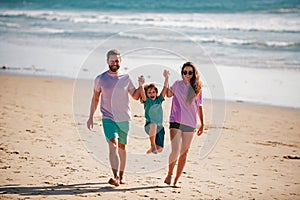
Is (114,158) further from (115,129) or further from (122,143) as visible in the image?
(115,129)

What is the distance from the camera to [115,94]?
5.92 m

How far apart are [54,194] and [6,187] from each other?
584 mm

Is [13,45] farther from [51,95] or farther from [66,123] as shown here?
[66,123]

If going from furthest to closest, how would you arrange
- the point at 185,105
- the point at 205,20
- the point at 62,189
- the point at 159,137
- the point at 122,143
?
the point at 205,20, the point at 159,137, the point at 122,143, the point at 185,105, the point at 62,189

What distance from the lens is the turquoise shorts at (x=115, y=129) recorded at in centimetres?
591

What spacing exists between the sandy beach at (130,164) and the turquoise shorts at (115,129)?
599mm

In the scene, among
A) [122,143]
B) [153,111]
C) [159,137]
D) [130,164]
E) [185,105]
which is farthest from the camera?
[130,164]

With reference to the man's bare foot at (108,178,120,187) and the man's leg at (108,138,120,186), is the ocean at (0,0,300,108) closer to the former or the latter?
the man's leg at (108,138,120,186)

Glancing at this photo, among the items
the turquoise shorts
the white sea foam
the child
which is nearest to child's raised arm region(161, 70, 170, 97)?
the child

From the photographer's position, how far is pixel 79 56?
58.2 feet

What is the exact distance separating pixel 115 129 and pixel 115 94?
40 cm

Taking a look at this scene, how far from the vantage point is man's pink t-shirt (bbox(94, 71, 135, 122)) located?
19.4ft

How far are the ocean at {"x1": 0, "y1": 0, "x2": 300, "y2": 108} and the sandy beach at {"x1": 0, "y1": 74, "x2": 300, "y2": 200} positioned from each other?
1.56 meters

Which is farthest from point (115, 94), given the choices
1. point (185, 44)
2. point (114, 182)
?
point (185, 44)
